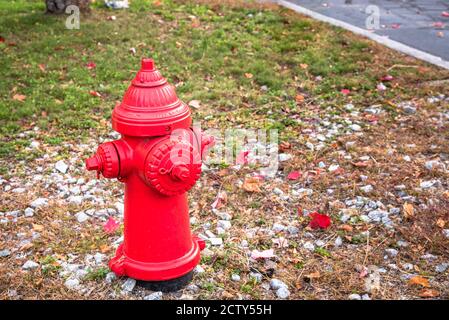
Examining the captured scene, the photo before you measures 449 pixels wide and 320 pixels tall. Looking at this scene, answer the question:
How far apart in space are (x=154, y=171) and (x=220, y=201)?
1.25 metres

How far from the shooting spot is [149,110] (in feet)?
8.61

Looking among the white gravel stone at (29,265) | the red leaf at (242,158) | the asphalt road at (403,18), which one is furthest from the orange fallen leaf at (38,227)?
the asphalt road at (403,18)

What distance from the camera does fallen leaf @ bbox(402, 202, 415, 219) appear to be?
356 cm

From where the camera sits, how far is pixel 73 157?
4371 millimetres

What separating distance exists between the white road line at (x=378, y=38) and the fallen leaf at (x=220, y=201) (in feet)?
10.5

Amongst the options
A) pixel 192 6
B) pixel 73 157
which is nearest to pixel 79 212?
pixel 73 157

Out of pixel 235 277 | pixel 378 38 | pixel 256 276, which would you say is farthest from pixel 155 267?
pixel 378 38

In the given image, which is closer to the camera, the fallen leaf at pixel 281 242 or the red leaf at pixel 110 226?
the fallen leaf at pixel 281 242

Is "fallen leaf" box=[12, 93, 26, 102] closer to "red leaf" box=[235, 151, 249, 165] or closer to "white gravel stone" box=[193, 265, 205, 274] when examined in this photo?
"red leaf" box=[235, 151, 249, 165]

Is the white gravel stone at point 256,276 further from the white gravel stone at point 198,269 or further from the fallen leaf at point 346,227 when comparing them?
the fallen leaf at point 346,227

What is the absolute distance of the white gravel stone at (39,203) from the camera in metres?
3.73

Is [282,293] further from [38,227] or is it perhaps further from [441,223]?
[38,227]

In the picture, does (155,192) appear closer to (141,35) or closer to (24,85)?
(24,85)

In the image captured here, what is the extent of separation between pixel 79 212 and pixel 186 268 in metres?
1.05
